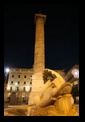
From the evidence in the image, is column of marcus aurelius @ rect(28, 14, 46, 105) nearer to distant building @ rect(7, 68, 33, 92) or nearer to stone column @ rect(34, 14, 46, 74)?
stone column @ rect(34, 14, 46, 74)

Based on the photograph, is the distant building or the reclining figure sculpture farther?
the distant building

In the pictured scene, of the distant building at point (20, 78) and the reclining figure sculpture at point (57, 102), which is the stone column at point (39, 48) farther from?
the distant building at point (20, 78)

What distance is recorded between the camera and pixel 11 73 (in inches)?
1859

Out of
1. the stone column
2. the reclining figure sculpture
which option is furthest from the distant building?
the reclining figure sculpture

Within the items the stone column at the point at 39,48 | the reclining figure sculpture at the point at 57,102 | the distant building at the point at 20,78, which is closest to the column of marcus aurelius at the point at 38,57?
the stone column at the point at 39,48

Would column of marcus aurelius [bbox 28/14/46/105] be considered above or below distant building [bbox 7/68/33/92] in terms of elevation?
above

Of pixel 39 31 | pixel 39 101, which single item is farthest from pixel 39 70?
pixel 39 101

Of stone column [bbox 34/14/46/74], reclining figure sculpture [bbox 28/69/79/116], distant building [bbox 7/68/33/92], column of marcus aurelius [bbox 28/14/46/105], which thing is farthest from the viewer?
distant building [bbox 7/68/33/92]

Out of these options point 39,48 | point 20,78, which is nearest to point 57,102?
point 39,48

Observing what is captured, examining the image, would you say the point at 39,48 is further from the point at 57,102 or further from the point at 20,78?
the point at 20,78

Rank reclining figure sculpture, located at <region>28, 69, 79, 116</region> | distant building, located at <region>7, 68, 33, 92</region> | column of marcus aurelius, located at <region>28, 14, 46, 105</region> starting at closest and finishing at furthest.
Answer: reclining figure sculpture, located at <region>28, 69, 79, 116</region> → column of marcus aurelius, located at <region>28, 14, 46, 105</region> → distant building, located at <region>7, 68, 33, 92</region>

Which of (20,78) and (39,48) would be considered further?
(20,78)
